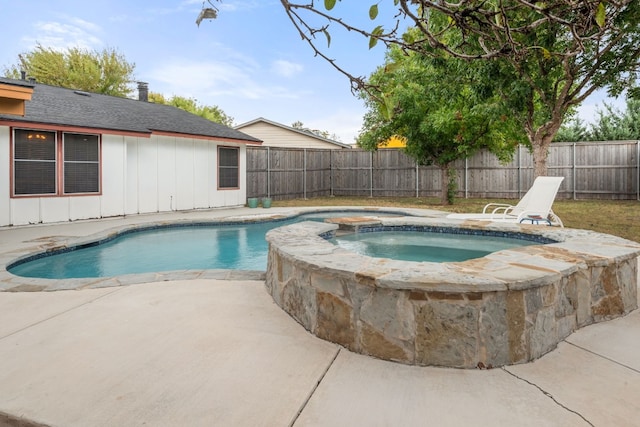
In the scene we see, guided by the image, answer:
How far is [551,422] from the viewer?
1812 millimetres

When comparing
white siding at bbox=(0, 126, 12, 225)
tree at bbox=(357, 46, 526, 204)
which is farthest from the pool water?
white siding at bbox=(0, 126, 12, 225)

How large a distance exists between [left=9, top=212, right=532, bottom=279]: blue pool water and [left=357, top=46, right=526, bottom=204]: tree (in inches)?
169

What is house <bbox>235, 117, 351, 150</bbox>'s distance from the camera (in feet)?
73.0

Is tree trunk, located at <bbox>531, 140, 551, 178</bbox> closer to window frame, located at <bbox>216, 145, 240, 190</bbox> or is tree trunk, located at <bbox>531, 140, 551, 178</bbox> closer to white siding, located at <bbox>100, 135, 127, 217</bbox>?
window frame, located at <bbox>216, 145, 240, 190</bbox>

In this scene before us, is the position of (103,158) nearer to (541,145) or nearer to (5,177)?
(5,177)

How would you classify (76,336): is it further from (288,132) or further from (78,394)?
(288,132)

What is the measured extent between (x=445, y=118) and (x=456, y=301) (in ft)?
31.7

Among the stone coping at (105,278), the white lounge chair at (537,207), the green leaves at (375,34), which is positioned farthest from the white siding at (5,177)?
the green leaves at (375,34)

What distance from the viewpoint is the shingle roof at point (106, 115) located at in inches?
343

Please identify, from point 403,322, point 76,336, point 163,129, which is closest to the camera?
point 403,322

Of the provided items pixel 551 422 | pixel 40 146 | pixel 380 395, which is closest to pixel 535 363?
pixel 551 422

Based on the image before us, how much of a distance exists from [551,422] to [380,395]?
752 mm

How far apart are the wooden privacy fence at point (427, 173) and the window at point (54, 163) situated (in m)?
5.97

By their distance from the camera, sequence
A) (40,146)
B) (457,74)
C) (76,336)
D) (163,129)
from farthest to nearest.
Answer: (163,129) < (457,74) < (40,146) < (76,336)
